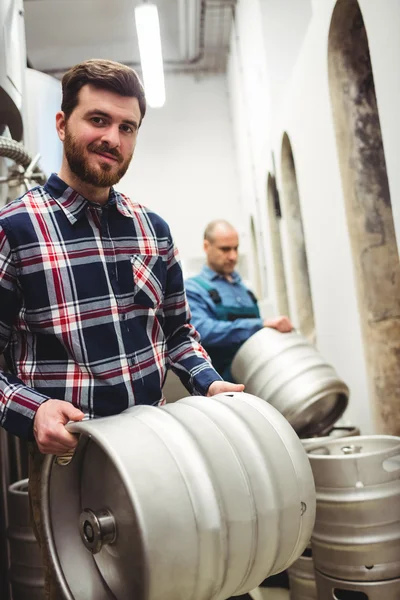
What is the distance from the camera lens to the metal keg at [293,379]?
6.29ft

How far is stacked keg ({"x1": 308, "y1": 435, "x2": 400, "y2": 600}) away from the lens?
1.45 metres

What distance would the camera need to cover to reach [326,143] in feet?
8.11

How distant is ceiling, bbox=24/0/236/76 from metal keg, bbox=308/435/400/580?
5.16 m

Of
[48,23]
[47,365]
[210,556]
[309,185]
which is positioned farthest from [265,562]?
[48,23]

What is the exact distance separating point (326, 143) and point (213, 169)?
4.77 meters

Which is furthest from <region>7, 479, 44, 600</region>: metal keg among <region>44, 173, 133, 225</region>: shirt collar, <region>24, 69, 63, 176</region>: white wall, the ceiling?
the ceiling

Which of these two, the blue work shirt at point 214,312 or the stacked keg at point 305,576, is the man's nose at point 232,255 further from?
the stacked keg at point 305,576

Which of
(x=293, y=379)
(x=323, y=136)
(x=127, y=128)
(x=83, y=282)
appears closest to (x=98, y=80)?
(x=127, y=128)

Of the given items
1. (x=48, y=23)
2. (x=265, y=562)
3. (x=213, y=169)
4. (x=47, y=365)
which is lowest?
(x=265, y=562)

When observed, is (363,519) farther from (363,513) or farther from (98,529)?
(98,529)

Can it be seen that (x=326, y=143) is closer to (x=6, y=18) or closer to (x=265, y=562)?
(x=6, y=18)

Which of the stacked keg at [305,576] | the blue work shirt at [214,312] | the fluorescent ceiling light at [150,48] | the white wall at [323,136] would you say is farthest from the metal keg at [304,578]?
the fluorescent ceiling light at [150,48]

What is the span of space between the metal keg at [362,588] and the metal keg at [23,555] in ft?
2.82

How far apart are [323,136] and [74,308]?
184 centimetres
